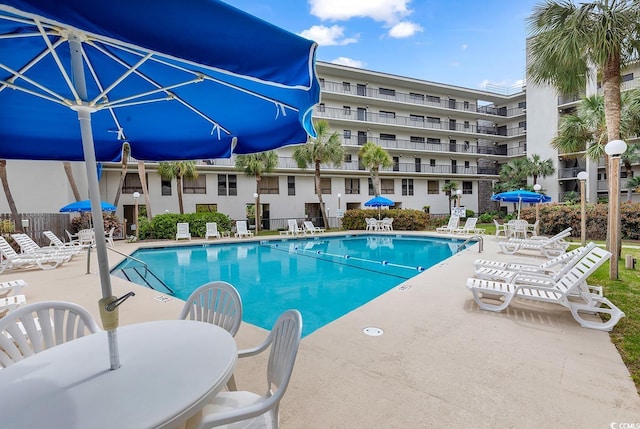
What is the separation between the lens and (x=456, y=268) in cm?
791

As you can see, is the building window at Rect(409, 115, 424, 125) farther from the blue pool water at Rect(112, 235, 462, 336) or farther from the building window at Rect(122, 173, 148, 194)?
the building window at Rect(122, 173, 148, 194)

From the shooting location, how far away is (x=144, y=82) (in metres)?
2.57

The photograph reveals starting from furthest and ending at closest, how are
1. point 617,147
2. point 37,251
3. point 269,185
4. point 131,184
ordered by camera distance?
point 269,185
point 131,184
point 37,251
point 617,147

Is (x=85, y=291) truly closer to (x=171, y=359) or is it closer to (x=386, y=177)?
(x=171, y=359)

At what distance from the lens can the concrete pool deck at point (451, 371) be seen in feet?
7.77

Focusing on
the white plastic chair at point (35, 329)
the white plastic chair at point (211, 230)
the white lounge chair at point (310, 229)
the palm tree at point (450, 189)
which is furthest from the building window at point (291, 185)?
the white plastic chair at point (35, 329)

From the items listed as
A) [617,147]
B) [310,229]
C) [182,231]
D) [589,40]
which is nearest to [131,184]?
[182,231]

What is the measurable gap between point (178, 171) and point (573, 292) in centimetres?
2037

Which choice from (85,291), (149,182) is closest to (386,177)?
(149,182)

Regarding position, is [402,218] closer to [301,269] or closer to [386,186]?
[386,186]

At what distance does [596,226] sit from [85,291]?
748 inches

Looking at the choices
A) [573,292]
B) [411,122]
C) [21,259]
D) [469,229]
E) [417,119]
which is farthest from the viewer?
[417,119]

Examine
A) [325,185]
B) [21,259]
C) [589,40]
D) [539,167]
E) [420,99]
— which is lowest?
[21,259]

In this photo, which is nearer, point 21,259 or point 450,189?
point 21,259
